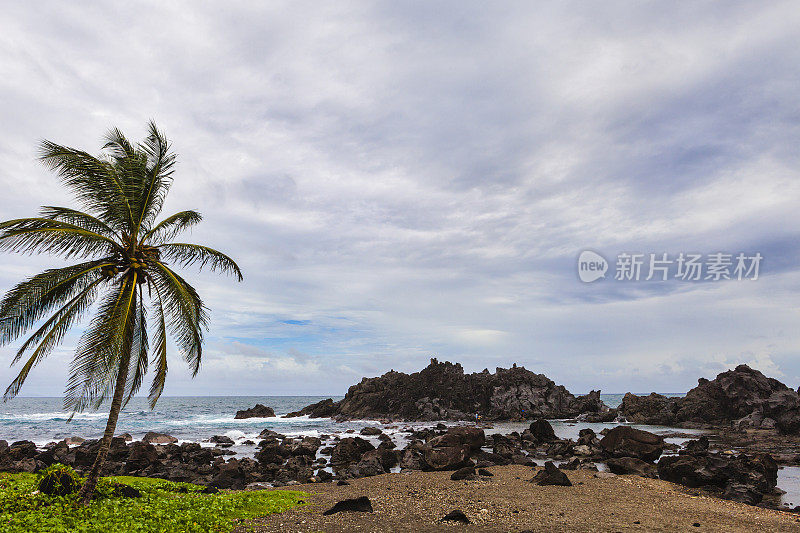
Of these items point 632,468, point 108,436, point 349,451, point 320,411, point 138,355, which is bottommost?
point 320,411

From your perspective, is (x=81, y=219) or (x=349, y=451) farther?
(x=349, y=451)

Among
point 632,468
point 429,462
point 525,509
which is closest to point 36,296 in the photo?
point 525,509

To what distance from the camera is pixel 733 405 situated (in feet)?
227

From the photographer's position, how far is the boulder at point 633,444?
109 ft

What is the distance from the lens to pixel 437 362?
111938mm

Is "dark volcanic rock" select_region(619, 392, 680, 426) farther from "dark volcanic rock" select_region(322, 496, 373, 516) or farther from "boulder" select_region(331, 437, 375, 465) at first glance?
"dark volcanic rock" select_region(322, 496, 373, 516)

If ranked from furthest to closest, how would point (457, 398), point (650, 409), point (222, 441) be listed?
point (457, 398) → point (650, 409) → point (222, 441)

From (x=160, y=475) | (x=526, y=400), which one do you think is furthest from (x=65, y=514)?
(x=526, y=400)

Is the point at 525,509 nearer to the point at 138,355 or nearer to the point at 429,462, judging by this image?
the point at 429,462

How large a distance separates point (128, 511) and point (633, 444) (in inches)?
1358

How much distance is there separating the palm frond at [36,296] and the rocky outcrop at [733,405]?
74.0m

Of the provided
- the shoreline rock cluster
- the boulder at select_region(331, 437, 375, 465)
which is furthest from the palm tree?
the boulder at select_region(331, 437, 375, 465)

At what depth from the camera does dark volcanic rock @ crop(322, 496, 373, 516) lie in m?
17.5

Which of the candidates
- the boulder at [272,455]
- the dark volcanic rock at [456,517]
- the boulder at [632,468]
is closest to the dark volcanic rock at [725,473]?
the boulder at [632,468]
